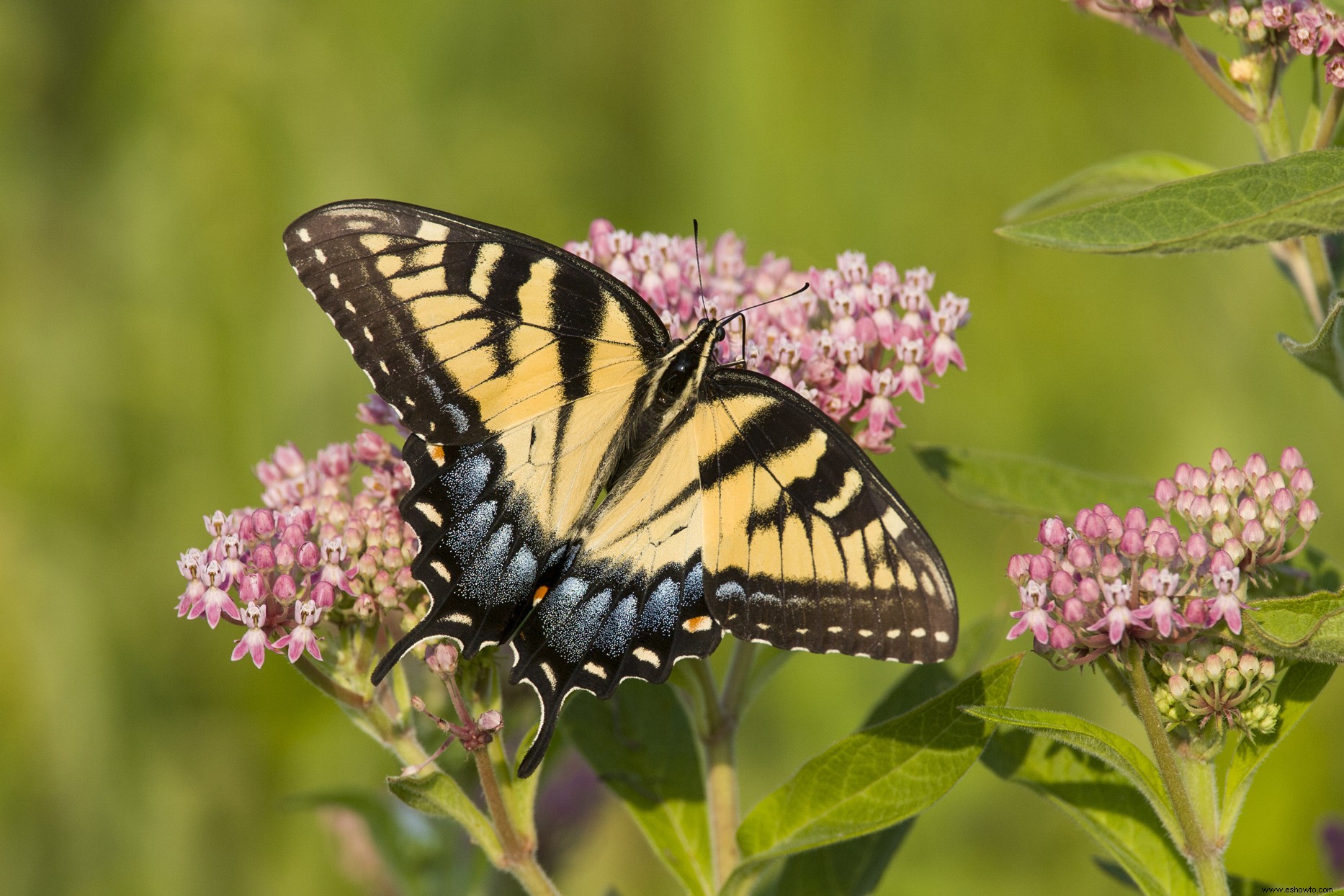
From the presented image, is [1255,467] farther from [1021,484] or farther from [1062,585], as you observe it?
[1021,484]

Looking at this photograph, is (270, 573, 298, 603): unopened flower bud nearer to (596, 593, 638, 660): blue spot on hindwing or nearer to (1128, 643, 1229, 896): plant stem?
(596, 593, 638, 660): blue spot on hindwing

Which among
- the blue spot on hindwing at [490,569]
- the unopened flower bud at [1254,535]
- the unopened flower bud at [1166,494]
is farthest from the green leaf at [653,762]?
the unopened flower bud at [1254,535]

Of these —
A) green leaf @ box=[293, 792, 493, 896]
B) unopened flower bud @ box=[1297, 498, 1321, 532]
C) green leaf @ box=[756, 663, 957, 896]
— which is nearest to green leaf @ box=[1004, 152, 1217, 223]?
unopened flower bud @ box=[1297, 498, 1321, 532]

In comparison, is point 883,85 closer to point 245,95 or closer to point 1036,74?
point 1036,74

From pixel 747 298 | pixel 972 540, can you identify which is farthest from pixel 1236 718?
pixel 972 540

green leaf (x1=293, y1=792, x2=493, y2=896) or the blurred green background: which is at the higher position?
the blurred green background

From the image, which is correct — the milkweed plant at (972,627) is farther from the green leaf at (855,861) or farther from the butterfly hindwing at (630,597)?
the butterfly hindwing at (630,597)
